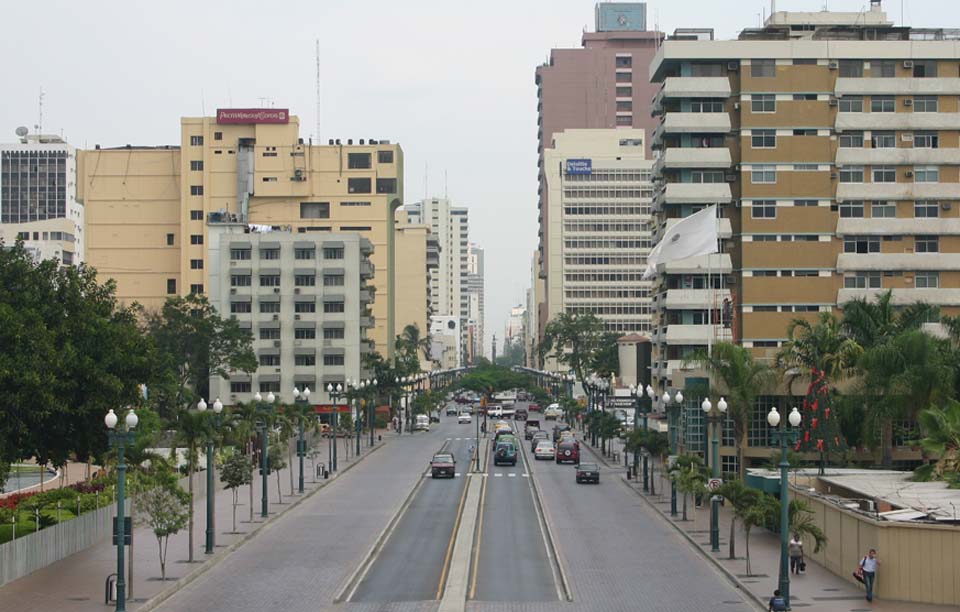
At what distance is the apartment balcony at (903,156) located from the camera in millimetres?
87438

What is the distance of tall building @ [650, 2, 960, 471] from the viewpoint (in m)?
86.8

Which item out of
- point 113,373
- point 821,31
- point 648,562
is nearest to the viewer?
point 648,562

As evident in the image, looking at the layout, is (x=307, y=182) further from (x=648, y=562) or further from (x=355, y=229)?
(x=648, y=562)

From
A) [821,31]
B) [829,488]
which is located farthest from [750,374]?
[821,31]

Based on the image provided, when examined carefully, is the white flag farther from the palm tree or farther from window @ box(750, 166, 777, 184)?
window @ box(750, 166, 777, 184)

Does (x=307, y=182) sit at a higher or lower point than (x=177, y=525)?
higher

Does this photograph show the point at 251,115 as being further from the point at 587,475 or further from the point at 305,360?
the point at 587,475

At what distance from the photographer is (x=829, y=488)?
46.9 m

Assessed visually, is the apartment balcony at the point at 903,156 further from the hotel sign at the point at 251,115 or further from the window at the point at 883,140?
the hotel sign at the point at 251,115

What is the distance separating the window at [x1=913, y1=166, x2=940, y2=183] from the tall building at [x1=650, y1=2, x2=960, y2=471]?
0.09 m

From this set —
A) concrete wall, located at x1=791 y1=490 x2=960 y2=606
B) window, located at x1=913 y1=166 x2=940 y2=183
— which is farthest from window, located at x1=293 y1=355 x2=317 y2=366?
concrete wall, located at x1=791 y1=490 x2=960 y2=606

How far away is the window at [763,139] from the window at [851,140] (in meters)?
5.03

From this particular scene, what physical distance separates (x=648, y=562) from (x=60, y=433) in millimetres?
22098

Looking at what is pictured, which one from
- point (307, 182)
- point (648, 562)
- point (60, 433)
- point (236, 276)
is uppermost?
point (307, 182)
